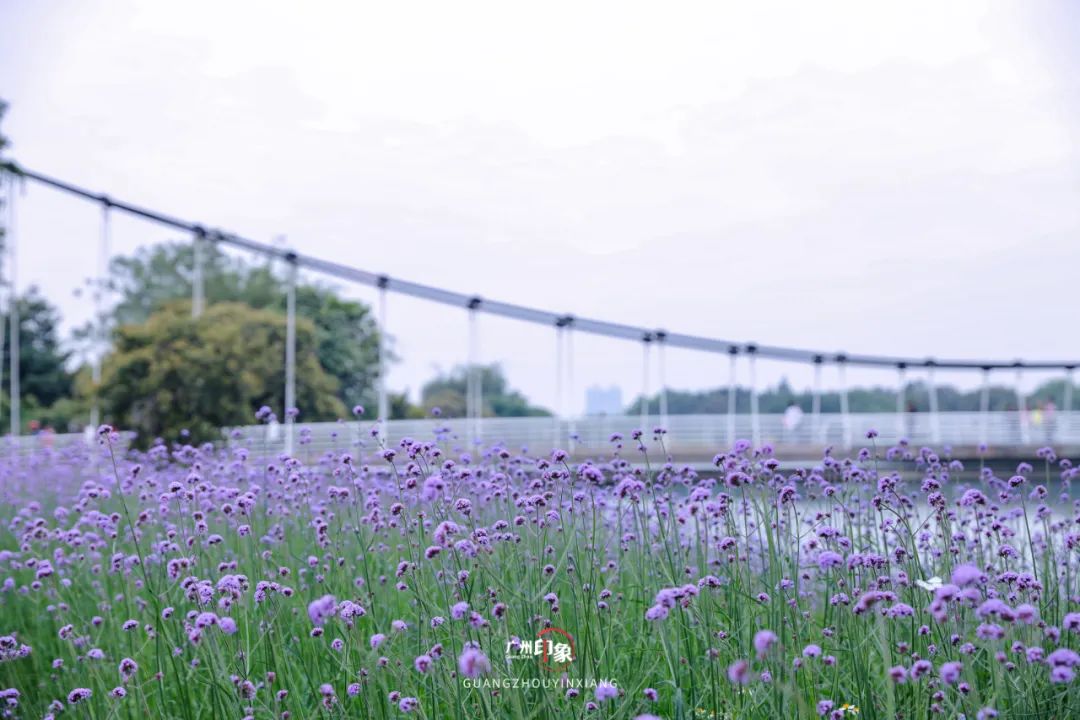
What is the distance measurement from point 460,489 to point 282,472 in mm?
1451

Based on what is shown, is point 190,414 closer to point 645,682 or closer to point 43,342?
point 645,682

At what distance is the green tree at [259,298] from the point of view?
35562mm

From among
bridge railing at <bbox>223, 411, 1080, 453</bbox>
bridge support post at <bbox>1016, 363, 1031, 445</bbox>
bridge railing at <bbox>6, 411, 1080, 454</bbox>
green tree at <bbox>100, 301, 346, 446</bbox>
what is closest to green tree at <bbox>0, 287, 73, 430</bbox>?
bridge railing at <bbox>6, 411, 1080, 454</bbox>

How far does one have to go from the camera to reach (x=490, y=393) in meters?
43.1

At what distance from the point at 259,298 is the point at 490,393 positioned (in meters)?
10.6

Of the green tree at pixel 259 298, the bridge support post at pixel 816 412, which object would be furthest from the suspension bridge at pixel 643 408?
the green tree at pixel 259 298

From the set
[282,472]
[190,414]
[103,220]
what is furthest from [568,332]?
[282,472]

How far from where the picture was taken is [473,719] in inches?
101

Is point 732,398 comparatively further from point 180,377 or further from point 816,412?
point 180,377

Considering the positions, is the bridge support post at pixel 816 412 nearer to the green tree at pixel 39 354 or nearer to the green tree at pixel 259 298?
the green tree at pixel 259 298

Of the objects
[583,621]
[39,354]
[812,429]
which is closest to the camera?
[583,621]

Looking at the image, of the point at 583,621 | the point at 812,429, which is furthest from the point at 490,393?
the point at 583,621

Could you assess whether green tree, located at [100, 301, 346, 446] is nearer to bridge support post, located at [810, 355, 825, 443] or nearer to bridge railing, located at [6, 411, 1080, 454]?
bridge railing, located at [6, 411, 1080, 454]

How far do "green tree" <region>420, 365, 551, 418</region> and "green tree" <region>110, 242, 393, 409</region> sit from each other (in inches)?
177
